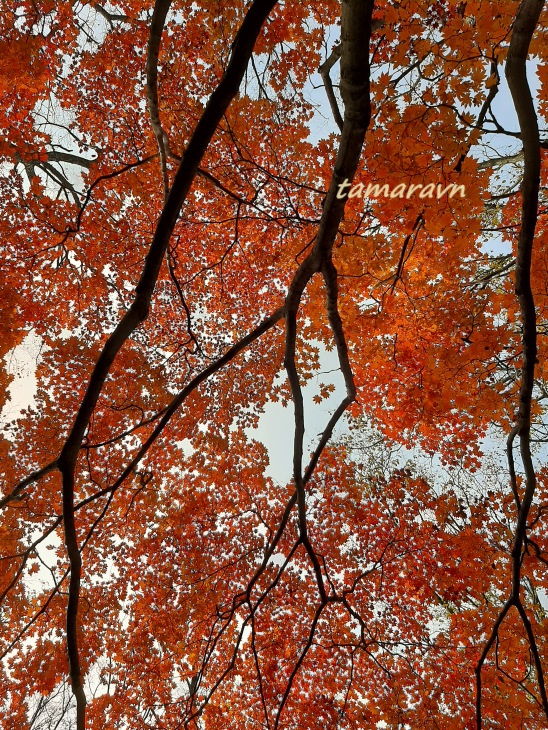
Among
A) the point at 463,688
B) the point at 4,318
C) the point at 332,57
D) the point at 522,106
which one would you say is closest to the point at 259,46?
the point at 332,57

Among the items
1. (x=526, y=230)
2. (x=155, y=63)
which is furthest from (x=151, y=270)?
(x=526, y=230)

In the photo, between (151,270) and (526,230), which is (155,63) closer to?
(151,270)

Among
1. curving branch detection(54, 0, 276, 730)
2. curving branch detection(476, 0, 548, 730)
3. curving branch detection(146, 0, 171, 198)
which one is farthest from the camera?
curving branch detection(146, 0, 171, 198)

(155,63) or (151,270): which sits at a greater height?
(155,63)

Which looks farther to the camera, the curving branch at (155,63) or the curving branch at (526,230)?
the curving branch at (155,63)

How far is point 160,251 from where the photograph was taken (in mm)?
1769

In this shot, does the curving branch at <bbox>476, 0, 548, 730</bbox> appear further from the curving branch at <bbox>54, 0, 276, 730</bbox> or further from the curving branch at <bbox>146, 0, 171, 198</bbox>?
the curving branch at <bbox>146, 0, 171, 198</bbox>

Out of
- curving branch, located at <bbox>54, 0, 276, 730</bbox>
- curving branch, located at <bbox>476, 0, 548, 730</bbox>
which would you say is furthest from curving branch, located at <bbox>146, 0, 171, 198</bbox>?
curving branch, located at <bbox>476, 0, 548, 730</bbox>

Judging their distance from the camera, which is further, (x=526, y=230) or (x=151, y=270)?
(x=526, y=230)

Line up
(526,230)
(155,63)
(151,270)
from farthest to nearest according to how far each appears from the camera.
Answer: (155,63)
(526,230)
(151,270)

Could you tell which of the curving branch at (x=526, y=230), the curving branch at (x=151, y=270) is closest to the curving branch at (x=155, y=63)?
the curving branch at (x=151, y=270)

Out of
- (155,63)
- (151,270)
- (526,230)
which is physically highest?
(155,63)

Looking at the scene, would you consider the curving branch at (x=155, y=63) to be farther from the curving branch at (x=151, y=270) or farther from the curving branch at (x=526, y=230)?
the curving branch at (x=526, y=230)

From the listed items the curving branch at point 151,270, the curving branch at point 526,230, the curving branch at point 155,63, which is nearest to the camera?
the curving branch at point 151,270
